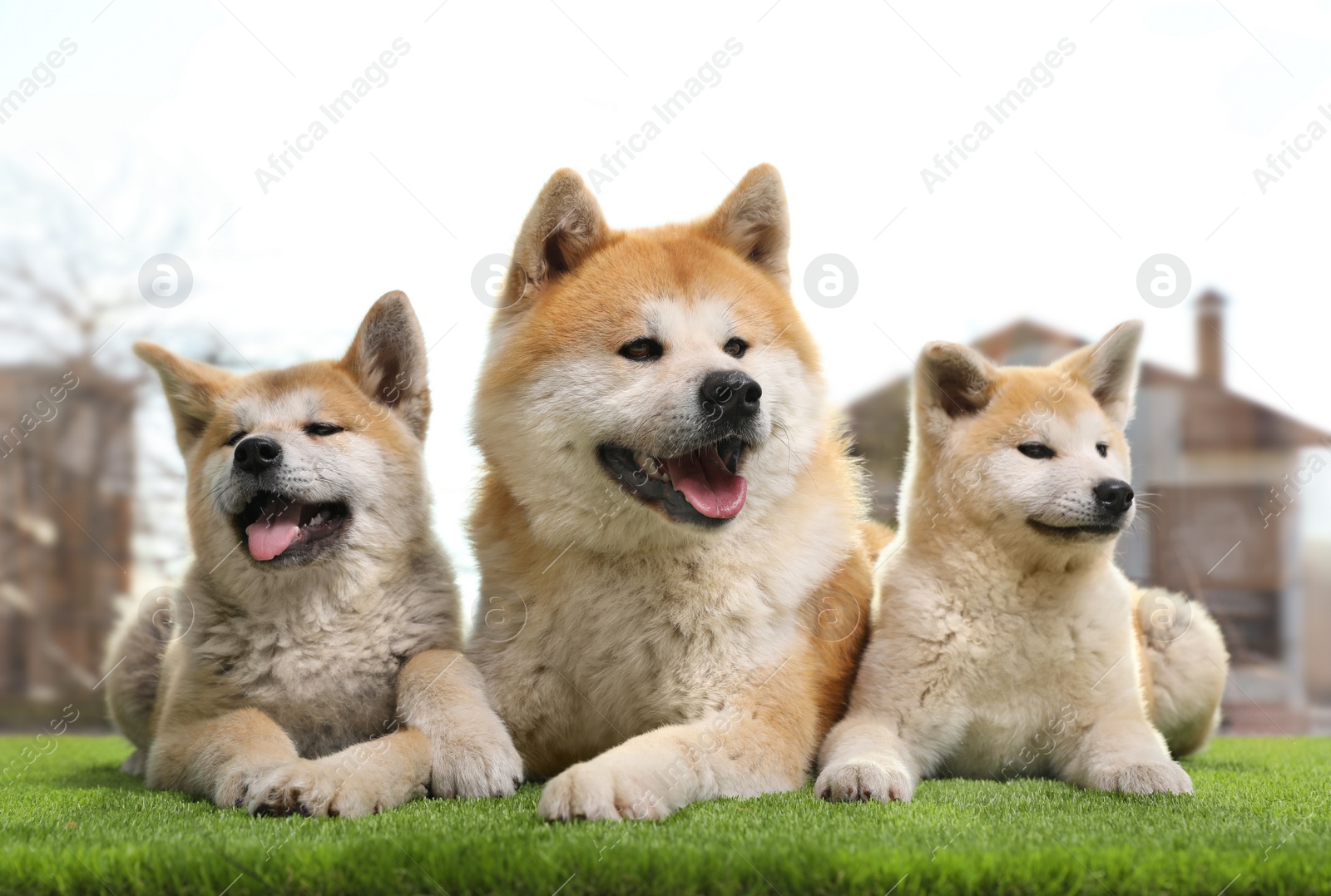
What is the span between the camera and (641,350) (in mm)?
2596

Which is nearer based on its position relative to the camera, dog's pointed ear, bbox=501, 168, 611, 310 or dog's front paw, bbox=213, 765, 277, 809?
dog's front paw, bbox=213, 765, 277, 809

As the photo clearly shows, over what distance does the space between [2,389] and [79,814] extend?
6212 millimetres

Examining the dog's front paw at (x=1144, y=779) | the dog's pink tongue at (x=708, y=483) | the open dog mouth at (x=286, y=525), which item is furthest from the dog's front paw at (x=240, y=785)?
the dog's front paw at (x=1144, y=779)

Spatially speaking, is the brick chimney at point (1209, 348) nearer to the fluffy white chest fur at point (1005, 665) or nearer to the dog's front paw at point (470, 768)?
the fluffy white chest fur at point (1005, 665)

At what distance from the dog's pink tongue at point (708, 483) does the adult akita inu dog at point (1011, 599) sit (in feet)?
2.21

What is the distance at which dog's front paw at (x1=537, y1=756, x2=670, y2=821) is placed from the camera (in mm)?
2020

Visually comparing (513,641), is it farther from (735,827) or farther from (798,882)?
(798,882)

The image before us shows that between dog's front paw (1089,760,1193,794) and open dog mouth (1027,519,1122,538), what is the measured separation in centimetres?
60

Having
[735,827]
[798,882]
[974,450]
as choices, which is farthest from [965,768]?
[798,882]

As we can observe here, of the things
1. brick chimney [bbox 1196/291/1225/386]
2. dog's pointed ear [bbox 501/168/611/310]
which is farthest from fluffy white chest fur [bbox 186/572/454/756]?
brick chimney [bbox 1196/291/1225/386]

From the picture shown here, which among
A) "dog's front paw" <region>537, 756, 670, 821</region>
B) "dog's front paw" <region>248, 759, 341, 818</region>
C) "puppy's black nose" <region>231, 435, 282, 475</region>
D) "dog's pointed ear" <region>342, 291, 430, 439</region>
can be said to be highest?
"dog's pointed ear" <region>342, 291, 430, 439</region>

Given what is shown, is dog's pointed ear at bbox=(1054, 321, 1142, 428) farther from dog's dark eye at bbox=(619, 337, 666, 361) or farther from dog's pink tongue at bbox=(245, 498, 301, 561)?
dog's pink tongue at bbox=(245, 498, 301, 561)

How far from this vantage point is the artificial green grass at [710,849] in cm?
169

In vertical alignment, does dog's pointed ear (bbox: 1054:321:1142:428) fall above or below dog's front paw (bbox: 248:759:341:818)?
above
